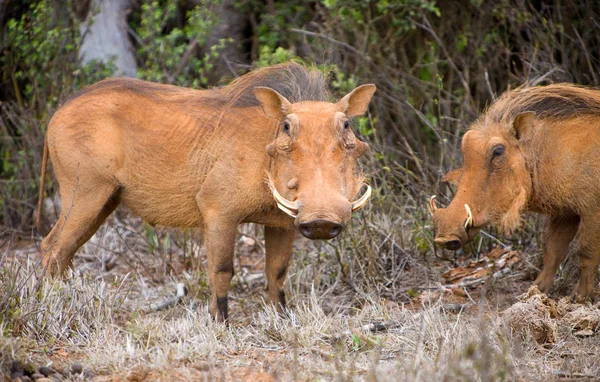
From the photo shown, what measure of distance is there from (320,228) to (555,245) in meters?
1.66

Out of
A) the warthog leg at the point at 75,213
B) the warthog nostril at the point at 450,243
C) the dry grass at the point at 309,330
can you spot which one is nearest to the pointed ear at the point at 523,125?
the warthog nostril at the point at 450,243

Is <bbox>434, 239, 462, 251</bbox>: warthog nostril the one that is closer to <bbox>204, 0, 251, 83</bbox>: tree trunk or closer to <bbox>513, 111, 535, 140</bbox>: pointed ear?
<bbox>513, 111, 535, 140</bbox>: pointed ear

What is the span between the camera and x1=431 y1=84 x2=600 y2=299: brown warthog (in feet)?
14.9

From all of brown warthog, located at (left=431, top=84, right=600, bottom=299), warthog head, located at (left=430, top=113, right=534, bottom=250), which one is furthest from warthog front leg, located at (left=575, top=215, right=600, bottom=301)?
warthog head, located at (left=430, top=113, right=534, bottom=250)

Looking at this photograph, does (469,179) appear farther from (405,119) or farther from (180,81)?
(180,81)

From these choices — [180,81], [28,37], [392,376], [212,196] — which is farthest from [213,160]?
[28,37]

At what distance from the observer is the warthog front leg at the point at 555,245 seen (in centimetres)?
483

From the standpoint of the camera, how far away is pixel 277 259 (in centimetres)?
482

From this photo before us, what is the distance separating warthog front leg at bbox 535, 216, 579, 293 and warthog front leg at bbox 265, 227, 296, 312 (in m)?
1.43

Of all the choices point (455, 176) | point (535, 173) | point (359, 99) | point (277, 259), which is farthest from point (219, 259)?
point (535, 173)

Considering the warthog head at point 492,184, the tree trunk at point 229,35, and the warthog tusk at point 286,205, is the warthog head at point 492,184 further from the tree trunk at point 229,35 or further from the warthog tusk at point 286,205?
the tree trunk at point 229,35

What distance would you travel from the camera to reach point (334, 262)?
216 inches

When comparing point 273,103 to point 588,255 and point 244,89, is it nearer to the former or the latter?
point 244,89

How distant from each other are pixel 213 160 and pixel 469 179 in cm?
139
